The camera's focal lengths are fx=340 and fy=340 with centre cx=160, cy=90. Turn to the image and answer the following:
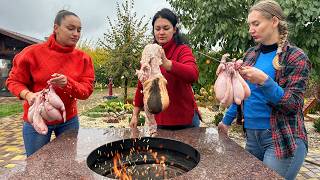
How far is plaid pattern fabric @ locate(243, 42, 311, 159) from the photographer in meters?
2.40

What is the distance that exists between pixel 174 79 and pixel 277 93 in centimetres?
108

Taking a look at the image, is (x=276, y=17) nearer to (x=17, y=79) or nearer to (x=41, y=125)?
(x=41, y=125)

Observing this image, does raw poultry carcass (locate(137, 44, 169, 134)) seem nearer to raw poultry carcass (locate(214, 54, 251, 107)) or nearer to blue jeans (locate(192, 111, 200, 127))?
raw poultry carcass (locate(214, 54, 251, 107))

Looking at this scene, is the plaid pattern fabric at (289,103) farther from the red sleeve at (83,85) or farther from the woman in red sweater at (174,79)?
the red sleeve at (83,85)

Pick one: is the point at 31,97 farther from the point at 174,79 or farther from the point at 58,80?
the point at 174,79

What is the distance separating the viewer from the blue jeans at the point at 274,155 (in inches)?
99.0

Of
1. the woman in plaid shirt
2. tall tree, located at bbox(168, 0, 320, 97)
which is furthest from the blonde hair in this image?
tall tree, located at bbox(168, 0, 320, 97)

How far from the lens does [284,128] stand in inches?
98.3

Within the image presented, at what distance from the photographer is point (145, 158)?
3.11m

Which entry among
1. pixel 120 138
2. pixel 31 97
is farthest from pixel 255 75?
pixel 31 97

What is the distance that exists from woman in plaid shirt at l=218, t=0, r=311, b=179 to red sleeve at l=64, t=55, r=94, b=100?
1.48 metres

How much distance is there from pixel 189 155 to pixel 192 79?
0.66 metres

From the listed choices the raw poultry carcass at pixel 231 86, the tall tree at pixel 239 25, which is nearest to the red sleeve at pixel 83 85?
the raw poultry carcass at pixel 231 86

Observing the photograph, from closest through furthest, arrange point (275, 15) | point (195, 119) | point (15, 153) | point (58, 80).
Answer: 1. point (275, 15)
2. point (58, 80)
3. point (195, 119)
4. point (15, 153)
